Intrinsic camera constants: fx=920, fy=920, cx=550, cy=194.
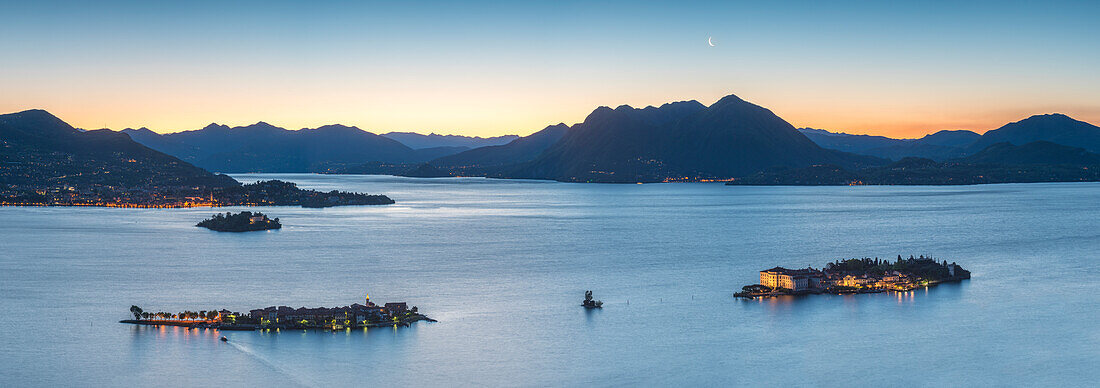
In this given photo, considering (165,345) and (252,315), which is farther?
(252,315)

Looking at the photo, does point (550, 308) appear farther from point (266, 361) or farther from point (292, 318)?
point (266, 361)

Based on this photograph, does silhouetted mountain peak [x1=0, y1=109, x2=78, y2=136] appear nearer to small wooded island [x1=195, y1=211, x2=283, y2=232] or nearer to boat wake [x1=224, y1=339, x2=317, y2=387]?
small wooded island [x1=195, y1=211, x2=283, y2=232]

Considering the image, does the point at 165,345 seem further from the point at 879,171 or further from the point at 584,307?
the point at 879,171

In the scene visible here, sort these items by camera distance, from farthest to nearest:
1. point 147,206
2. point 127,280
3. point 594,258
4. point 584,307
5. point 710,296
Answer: point 147,206 → point 594,258 → point 127,280 → point 710,296 → point 584,307

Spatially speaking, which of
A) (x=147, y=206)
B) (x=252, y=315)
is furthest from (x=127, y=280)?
(x=147, y=206)

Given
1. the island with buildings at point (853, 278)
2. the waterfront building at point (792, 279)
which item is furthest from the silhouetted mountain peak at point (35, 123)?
the island with buildings at point (853, 278)

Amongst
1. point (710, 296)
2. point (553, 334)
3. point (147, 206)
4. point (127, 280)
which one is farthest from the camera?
point (147, 206)

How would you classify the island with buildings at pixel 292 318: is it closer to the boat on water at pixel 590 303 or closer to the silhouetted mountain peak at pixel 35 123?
the boat on water at pixel 590 303
